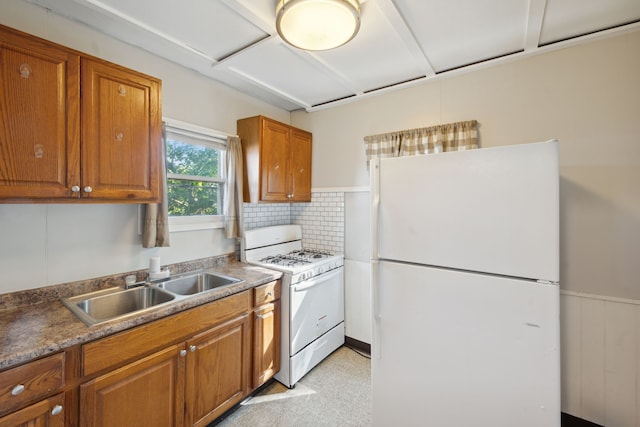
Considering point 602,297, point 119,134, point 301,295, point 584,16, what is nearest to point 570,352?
point 602,297

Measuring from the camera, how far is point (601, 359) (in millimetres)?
1796

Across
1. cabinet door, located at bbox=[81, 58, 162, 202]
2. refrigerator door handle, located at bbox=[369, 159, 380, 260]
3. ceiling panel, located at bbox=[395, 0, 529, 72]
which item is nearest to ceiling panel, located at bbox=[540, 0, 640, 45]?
ceiling panel, located at bbox=[395, 0, 529, 72]

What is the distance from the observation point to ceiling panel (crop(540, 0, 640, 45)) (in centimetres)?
153

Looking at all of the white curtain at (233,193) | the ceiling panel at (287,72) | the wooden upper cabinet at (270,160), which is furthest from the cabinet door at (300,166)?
the white curtain at (233,193)

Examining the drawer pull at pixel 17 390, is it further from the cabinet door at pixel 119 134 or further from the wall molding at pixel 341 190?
the wall molding at pixel 341 190

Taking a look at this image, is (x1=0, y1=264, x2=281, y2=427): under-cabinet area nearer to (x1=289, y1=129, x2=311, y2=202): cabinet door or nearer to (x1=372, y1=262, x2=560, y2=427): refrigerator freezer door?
(x1=372, y1=262, x2=560, y2=427): refrigerator freezer door

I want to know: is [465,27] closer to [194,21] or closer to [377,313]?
[194,21]

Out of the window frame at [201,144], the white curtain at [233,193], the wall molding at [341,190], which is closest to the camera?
the window frame at [201,144]

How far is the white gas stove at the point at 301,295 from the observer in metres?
2.29

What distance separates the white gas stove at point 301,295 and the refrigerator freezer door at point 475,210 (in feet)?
3.08

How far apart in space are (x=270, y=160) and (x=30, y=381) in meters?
2.03

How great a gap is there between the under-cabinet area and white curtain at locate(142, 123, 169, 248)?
580mm

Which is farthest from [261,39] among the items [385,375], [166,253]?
[385,375]

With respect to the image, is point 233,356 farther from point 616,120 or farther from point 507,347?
point 616,120
